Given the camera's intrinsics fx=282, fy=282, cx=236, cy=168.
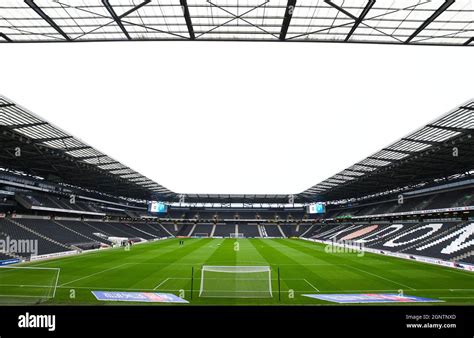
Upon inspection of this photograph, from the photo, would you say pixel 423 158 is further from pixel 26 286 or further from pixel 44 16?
pixel 26 286

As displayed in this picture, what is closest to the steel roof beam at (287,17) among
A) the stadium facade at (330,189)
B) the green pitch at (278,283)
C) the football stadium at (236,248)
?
the green pitch at (278,283)

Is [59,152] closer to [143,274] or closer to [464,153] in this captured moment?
[143,274]

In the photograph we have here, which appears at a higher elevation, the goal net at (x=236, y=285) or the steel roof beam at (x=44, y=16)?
the steel roof beam at (x=44, y=16)

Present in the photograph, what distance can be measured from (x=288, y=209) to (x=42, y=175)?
77884mm

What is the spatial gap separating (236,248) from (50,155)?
29912 millimetres

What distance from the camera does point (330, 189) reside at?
65.1 metres

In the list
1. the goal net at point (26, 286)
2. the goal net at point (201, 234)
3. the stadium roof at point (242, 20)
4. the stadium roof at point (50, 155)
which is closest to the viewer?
the stadium roof at point (242, 20)

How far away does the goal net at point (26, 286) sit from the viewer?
46.8 feet
